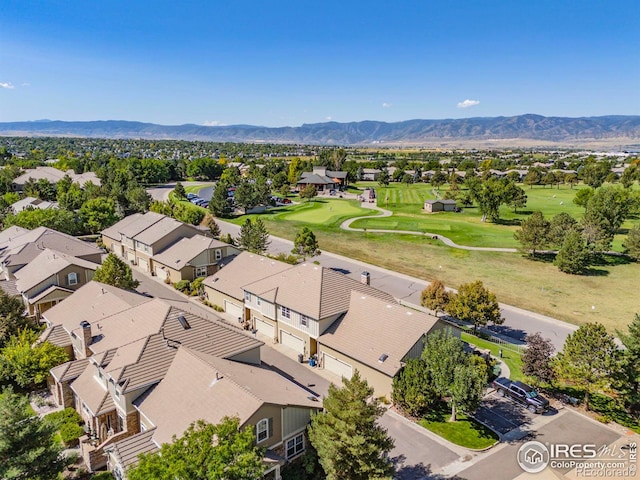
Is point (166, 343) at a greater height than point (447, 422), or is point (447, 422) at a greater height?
point (166, 343)

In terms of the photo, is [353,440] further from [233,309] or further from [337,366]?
[233,309]

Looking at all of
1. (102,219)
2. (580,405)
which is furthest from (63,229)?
(580,405)

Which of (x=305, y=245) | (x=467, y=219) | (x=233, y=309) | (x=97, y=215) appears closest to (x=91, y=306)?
(x=233, y=309)

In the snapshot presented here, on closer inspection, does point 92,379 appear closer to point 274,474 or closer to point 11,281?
point 274,474

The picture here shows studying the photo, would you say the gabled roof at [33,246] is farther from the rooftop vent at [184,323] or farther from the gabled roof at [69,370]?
the rooftop vent at [184,323]

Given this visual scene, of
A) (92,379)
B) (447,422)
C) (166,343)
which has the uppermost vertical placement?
(166,343)

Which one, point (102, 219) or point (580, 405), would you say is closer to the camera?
point (580, 405)

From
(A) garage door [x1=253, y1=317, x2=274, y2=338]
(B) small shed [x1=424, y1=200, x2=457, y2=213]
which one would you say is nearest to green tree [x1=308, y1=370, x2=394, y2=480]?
(A) garage door [x1=253, y1=317, x2=274, y2=338]
